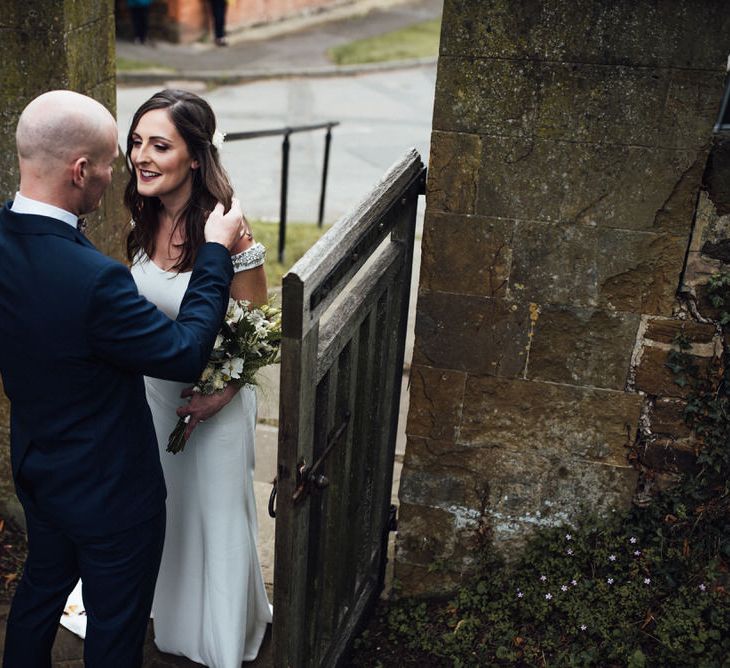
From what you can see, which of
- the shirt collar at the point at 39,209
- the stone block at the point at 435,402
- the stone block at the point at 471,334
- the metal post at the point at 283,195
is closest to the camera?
the shirt collar at the point at 39,209

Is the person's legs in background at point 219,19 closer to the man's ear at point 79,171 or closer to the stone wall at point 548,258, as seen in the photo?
the stone wall at point 548,258

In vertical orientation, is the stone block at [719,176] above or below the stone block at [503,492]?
above

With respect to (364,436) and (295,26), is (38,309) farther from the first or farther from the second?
(295,26)

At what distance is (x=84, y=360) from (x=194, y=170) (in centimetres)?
94

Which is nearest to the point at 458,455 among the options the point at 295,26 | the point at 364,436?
the point at 364,436

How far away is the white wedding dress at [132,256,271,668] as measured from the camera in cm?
366

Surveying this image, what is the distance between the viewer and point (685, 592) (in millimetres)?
3668

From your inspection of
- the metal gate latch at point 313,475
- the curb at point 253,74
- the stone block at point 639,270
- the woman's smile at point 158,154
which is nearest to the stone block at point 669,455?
the stone block at point 639,270

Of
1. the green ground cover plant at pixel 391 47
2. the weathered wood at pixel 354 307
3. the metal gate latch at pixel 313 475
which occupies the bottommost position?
the green ground cover plant at pixel 391 47

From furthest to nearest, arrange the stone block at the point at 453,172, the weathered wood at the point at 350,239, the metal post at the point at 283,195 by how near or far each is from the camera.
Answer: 1. the metal post at the point at 283,195
2. the stone block at the point at 453,172
3. the weathered wood at the point at 350,239

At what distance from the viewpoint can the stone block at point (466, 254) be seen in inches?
139

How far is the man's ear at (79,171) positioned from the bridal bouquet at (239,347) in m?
0.75

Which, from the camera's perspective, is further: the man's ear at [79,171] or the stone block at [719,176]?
the stone block at [719,176]

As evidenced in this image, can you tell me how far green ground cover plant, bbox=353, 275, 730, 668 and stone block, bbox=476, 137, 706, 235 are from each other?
337 millimetres
